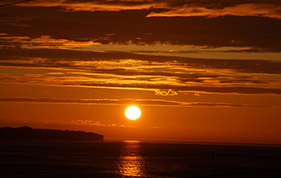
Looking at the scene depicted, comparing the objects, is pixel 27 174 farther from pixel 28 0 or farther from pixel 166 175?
pixel 28 0

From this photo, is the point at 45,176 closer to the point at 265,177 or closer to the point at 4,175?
the point at 4,175

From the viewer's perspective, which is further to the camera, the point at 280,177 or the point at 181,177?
the point at 181,177

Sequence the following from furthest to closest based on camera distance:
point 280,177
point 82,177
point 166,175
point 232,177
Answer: point 166,175
point 82,177
point 232,177
point 280,177

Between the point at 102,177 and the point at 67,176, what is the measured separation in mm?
4583

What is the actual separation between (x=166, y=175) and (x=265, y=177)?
18.7 m

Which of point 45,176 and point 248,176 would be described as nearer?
point 248,176

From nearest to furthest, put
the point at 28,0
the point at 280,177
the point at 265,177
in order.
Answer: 1. the point at 28,0
2. the point at 280,177
3. the point at 265,177

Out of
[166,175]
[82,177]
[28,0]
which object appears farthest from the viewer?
[166,175]

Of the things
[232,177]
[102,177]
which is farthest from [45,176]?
[232,177]

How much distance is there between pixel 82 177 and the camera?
6738cm

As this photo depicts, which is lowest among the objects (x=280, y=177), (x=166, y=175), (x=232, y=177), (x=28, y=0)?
(x=28, y=0)

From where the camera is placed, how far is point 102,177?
224ft

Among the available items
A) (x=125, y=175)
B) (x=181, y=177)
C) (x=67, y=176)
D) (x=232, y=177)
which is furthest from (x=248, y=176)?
(x=67, y=176)

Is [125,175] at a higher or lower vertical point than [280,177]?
higher
